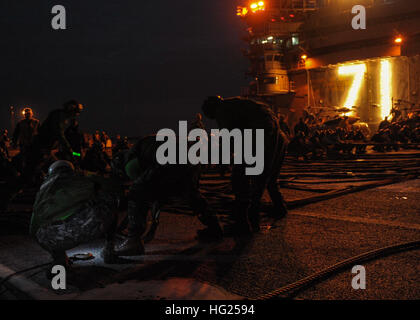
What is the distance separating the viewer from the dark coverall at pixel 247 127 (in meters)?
5.20

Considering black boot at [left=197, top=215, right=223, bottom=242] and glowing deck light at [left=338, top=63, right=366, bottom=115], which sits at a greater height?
glowing deck light at [left=338, top=63, right=366, bottom=115]

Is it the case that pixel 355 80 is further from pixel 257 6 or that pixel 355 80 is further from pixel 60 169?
pixel 60 169

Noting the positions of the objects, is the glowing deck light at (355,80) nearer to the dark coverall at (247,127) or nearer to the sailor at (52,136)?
the sailor at (52,136)

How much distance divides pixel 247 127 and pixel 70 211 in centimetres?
262

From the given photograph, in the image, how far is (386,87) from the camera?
41406 millimetres

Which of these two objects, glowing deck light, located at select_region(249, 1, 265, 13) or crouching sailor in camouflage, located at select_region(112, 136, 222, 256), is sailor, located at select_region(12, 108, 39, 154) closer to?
crouching sailor in camouflage, located at select_region(112, 136, 222, 256)

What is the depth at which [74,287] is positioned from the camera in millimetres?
3334

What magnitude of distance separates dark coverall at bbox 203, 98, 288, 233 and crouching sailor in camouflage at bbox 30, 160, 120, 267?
6.33 feet

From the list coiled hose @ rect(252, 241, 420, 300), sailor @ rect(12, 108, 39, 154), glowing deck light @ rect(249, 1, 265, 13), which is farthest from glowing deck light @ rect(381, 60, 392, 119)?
coiled hose @ rect(252, 241, 420, 300)

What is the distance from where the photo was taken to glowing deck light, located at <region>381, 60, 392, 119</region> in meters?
41.3

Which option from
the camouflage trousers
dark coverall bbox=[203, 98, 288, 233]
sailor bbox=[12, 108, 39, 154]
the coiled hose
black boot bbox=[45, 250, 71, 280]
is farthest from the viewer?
sailor bbox=[12, 108, 39, 154]

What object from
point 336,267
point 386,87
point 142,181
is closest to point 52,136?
point 142,181

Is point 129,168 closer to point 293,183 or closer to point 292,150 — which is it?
point 293,183

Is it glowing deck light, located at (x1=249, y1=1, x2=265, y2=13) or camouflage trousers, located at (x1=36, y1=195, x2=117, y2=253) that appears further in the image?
glowing deck light, located at (x1=249, y1=1, x2=265, y2=13)
